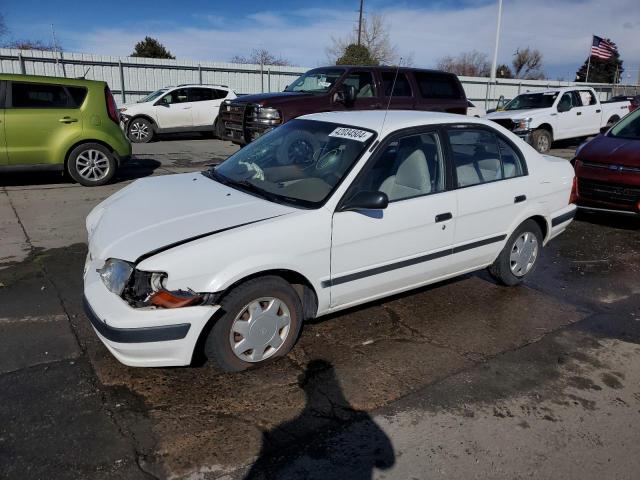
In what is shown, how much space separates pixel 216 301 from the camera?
10.0 feet

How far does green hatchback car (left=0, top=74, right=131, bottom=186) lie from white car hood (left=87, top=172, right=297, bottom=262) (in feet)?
16.6

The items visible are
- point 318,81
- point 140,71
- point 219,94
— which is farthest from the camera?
point 140,71

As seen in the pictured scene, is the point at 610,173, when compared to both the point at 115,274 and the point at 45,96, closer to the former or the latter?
the point at 115,274

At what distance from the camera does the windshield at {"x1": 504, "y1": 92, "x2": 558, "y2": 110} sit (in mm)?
14188

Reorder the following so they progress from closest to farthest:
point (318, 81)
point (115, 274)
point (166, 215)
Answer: point (115, 274)
point (166, 215)
point (318, 81)

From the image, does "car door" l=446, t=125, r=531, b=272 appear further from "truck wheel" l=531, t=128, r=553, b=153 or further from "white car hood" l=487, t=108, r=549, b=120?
"truck wheel" l=531, t=128, r=553, b=153

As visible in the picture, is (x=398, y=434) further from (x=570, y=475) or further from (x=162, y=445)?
(x=162, y=445)

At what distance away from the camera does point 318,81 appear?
1100cm

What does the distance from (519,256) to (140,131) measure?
13.2m

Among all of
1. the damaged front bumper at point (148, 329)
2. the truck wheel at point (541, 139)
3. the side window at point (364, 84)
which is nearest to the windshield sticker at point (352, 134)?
the damaged front bumper at point (148, 329)

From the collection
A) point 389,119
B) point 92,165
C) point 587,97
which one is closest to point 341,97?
point 92,165

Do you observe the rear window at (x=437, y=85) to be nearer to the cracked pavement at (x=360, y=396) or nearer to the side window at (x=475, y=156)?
the side window at (x=475, y=156)

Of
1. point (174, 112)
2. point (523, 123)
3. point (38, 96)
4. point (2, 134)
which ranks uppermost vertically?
point (38, 96)

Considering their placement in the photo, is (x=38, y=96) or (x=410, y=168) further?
(x=38, y=96)
